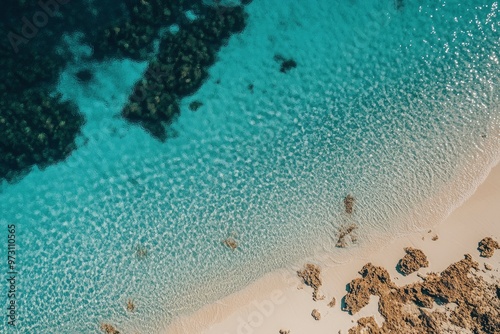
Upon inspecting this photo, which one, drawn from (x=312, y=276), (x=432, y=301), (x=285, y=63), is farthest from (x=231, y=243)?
(x=432, y=301)

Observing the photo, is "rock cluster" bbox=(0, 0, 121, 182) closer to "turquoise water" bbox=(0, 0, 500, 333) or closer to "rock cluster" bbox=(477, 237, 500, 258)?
"turquoise water" bbox=(0, 0, 500, 333)

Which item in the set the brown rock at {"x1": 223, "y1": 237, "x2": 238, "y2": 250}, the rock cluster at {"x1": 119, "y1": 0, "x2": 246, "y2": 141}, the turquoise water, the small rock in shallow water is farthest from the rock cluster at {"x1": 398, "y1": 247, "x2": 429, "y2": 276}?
the rock cluster at {"x1": 119, "y1": 0, "x2": 246, "y2": 141}

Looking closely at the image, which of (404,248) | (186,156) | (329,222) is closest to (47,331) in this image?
(186,156)

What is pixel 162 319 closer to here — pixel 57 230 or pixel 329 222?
pixel 57 230

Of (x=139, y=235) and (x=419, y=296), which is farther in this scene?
(x=139, y=235)

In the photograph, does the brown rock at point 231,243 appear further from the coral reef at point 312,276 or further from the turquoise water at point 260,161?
the coral reef at point 312,276

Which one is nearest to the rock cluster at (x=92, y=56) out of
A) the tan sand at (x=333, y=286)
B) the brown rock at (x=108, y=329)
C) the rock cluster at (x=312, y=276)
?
the brown rock at (x=108, y=329)
